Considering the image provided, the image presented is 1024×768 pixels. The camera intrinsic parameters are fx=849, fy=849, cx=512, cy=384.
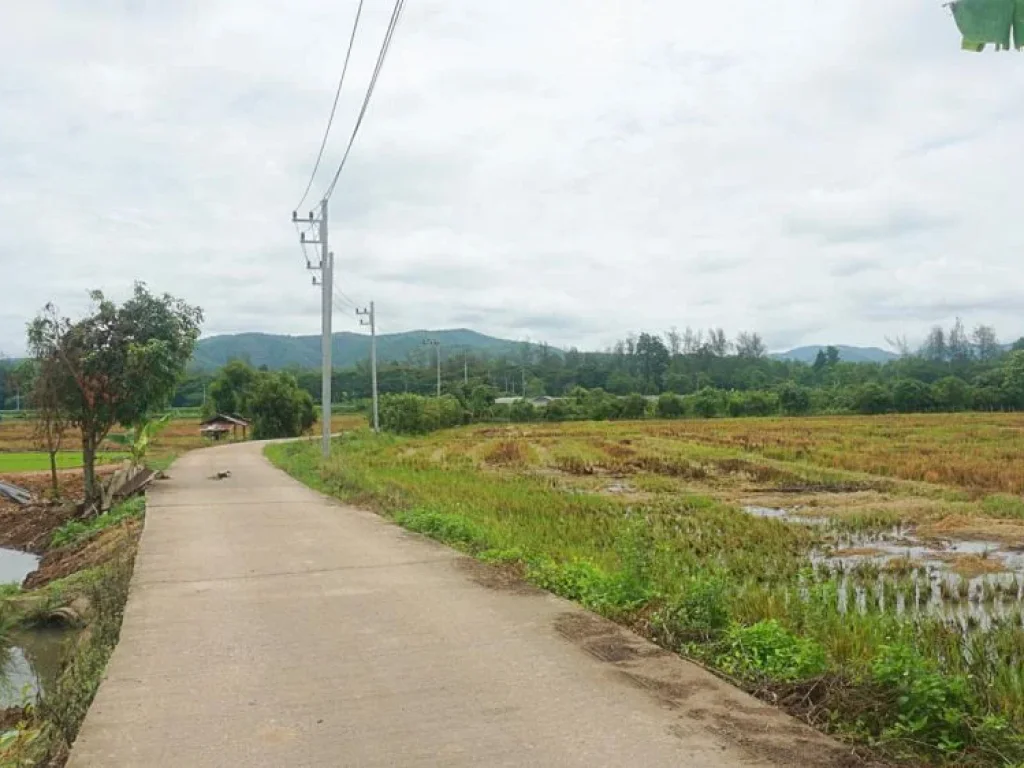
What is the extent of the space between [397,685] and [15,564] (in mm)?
16213

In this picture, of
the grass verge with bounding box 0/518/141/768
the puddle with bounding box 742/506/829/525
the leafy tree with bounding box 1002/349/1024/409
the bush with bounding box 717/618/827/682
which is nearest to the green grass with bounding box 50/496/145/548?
the grass verge with bounding box 0/518/141/768

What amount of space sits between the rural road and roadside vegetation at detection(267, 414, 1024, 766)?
438 millimetres

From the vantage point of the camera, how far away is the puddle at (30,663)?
816cm

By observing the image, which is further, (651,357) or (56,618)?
(651,357)

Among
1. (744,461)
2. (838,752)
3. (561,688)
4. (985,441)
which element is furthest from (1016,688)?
(985,441)

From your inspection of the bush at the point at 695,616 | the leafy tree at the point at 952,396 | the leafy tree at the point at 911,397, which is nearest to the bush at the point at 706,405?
the leafy tree at the point at 911,397

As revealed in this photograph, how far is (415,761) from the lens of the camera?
168 inches

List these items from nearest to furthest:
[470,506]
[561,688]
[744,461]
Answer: [561,688], [470,506], [744,461]

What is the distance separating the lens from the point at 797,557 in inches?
535

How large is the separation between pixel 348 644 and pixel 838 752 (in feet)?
11.9

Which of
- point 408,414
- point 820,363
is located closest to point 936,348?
point 820,363

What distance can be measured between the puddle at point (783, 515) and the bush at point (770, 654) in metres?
12.1

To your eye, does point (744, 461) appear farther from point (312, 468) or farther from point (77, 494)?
point (77, 494)

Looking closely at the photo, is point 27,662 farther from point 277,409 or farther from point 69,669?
point 277,409
